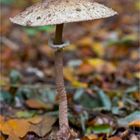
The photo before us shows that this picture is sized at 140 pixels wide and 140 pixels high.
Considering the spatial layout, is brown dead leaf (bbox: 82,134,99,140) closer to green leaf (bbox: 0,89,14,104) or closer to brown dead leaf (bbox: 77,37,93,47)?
green leaf (bbox: 0,89,14,104)

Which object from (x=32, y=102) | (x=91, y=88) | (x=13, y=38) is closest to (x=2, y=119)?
(x=32, y=102)

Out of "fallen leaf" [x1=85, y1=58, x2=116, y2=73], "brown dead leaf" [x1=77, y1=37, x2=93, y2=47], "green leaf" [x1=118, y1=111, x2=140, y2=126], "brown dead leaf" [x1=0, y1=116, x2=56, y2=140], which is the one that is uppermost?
"green leaf" [x1=118, y1=111, x2=140, y2=126]

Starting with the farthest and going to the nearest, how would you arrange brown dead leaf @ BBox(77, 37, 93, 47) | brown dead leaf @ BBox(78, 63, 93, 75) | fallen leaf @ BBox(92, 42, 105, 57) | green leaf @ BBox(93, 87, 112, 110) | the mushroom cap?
1. brown dead leaf @ BBox(77, 37, 93, 47)
2. fallen leaf @ BBox(92, 42, 105, 57)
3. brown dead leaf @ BBox(78, 63, 93, 75)
4. green leaf @ BBox(93, 87, 112, 110)
5. the mushroom cap

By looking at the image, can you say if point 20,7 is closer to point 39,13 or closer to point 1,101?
point 1,101

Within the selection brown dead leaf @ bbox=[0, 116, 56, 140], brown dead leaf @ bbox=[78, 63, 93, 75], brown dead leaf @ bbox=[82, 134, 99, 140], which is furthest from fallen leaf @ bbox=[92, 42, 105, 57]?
brown dead leaf @ bbox=[82, 134, 99, 140]

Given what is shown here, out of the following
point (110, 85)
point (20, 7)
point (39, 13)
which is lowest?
point (20, 7)

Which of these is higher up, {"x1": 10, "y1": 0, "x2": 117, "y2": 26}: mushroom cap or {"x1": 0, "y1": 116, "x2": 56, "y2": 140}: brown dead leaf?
{"x1": 10, "y1": 0, "x2": 117, "y2": 26}: mushroom cap

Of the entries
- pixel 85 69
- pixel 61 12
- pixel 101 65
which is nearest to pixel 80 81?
pixel 85 69

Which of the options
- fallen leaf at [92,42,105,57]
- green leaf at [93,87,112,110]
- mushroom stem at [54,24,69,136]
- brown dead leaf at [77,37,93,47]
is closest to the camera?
mushroom stem at [54,24,69,136]
